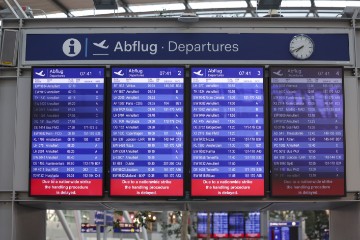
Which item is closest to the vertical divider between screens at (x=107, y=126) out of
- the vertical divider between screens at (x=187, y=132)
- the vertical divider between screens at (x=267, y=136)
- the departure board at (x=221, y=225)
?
the vertical divider between screens at (x=187, y=132)

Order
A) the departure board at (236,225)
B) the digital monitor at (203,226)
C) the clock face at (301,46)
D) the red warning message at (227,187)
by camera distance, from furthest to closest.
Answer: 1. the departure board at (236,225)
2. the digital monitor at (203,226)
3. the clock face at (301,46)
4. the red warning message at (227,187)

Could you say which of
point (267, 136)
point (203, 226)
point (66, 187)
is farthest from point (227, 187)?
point (203, 226)

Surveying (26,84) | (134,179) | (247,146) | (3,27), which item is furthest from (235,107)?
(3,27)

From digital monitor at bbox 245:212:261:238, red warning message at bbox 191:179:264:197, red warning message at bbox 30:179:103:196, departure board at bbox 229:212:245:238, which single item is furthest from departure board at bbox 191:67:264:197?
digital monitor at bbox 245:212:261:238

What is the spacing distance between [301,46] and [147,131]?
2.84 meters

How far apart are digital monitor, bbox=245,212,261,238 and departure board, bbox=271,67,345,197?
30.0m

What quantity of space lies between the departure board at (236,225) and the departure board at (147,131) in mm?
29924

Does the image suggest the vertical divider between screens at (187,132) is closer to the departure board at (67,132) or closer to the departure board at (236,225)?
the departure board at (67,132)

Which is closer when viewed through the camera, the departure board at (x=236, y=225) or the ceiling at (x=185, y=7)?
the ceiling at (x=185, y=7)

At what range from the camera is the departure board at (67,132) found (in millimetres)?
9742

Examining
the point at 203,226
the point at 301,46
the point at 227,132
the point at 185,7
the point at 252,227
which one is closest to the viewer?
the point at 227,132

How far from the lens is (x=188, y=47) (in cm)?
1029

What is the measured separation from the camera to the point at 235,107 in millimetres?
9898

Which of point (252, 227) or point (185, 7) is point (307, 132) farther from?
point (252, 227)
